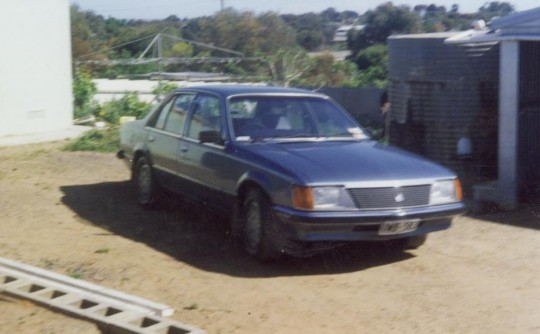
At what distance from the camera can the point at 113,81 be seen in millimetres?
33062

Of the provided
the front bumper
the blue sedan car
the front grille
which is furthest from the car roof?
the front grille

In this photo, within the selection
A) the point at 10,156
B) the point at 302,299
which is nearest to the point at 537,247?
the point at 302,299

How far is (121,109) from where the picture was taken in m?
19.8

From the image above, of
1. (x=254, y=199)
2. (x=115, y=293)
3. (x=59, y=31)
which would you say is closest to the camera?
(x=115, y=293)

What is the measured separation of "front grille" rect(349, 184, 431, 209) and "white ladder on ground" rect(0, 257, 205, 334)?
1868 mm

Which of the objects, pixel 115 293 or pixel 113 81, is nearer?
pixel 115 293

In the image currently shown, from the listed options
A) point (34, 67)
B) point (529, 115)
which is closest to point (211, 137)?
point (529, 115)

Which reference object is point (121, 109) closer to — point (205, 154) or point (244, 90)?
point (244, 90)

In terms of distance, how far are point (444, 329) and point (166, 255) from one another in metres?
2.93

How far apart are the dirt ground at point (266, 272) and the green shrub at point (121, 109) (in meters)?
8.97

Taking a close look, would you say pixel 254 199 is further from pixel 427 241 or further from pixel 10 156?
pixel 10 156

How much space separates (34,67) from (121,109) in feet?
10.6

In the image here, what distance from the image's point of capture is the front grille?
714cm

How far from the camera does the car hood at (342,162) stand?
285 inches
